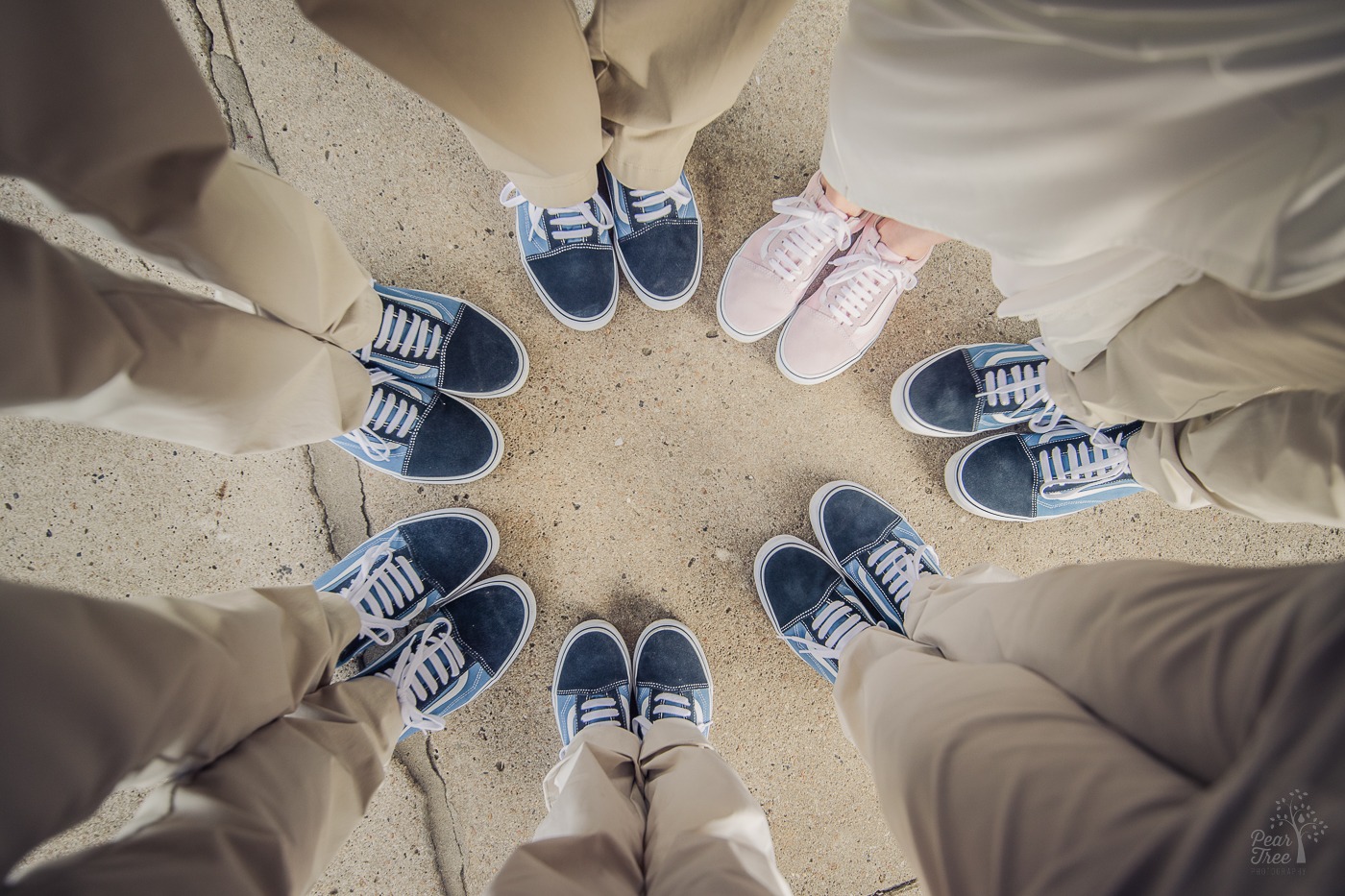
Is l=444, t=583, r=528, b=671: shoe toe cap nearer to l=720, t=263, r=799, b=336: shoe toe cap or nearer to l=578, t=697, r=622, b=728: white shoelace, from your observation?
l=578, t=697, r=622, b=728: white shoelace

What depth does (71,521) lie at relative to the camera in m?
1.17

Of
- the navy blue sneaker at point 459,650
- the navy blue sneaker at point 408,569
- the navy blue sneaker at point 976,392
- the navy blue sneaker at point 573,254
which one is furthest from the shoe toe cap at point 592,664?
the navy blue sneaker at point 976,392

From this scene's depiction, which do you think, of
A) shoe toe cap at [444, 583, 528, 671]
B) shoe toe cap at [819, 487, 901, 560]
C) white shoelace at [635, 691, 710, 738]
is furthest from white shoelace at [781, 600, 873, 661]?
shoe toe cap at [444, 583, 528, 671]

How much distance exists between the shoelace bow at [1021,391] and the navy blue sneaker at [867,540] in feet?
1.07

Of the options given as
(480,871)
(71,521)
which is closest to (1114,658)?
(480,871)

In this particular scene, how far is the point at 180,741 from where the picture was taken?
573mm

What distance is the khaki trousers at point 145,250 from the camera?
0.49 metres

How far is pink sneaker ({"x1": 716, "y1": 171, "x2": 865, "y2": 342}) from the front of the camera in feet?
3.85

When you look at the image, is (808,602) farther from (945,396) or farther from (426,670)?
(426,670)

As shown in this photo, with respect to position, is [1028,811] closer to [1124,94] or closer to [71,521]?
[1124,94]

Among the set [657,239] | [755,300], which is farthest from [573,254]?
[755,300]

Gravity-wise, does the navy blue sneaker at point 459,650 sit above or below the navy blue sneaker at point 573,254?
below
